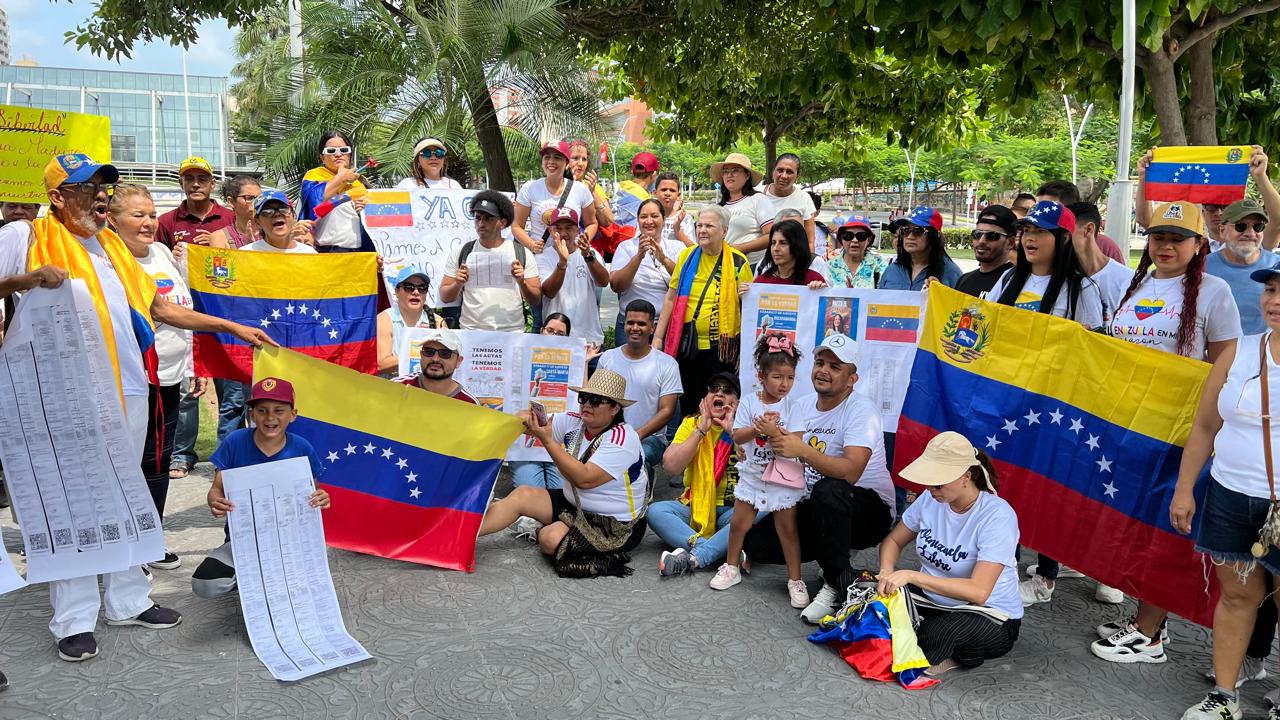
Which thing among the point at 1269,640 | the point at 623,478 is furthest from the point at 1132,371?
the point at 623,478

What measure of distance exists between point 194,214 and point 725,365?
13.6 feet

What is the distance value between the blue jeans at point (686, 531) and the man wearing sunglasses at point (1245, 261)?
117 inches

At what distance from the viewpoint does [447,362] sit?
5805 millimetres

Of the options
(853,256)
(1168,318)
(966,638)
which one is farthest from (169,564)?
(1168,318)

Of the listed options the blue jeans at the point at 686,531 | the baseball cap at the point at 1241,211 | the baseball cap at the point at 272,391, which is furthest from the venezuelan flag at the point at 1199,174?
the baseball cap at the point at 272,391

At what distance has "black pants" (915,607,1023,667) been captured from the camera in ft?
13.6

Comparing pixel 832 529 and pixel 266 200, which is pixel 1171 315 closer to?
pixel 832 529

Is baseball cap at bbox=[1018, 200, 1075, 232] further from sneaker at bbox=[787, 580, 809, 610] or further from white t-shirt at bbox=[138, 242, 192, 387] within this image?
white t-shirt at bbox=[138, 242, 192, 387]

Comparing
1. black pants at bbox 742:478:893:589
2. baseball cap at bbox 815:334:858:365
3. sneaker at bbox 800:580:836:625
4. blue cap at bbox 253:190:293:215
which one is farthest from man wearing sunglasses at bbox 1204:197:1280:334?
blue cap at bbox 253:190:293:215

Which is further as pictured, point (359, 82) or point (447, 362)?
point (359, 82)

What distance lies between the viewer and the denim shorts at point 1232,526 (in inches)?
142

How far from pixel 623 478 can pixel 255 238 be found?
10.8ft

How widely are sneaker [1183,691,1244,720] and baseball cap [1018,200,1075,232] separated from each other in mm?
2334

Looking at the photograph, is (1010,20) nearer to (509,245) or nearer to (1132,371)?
(1132,371)
